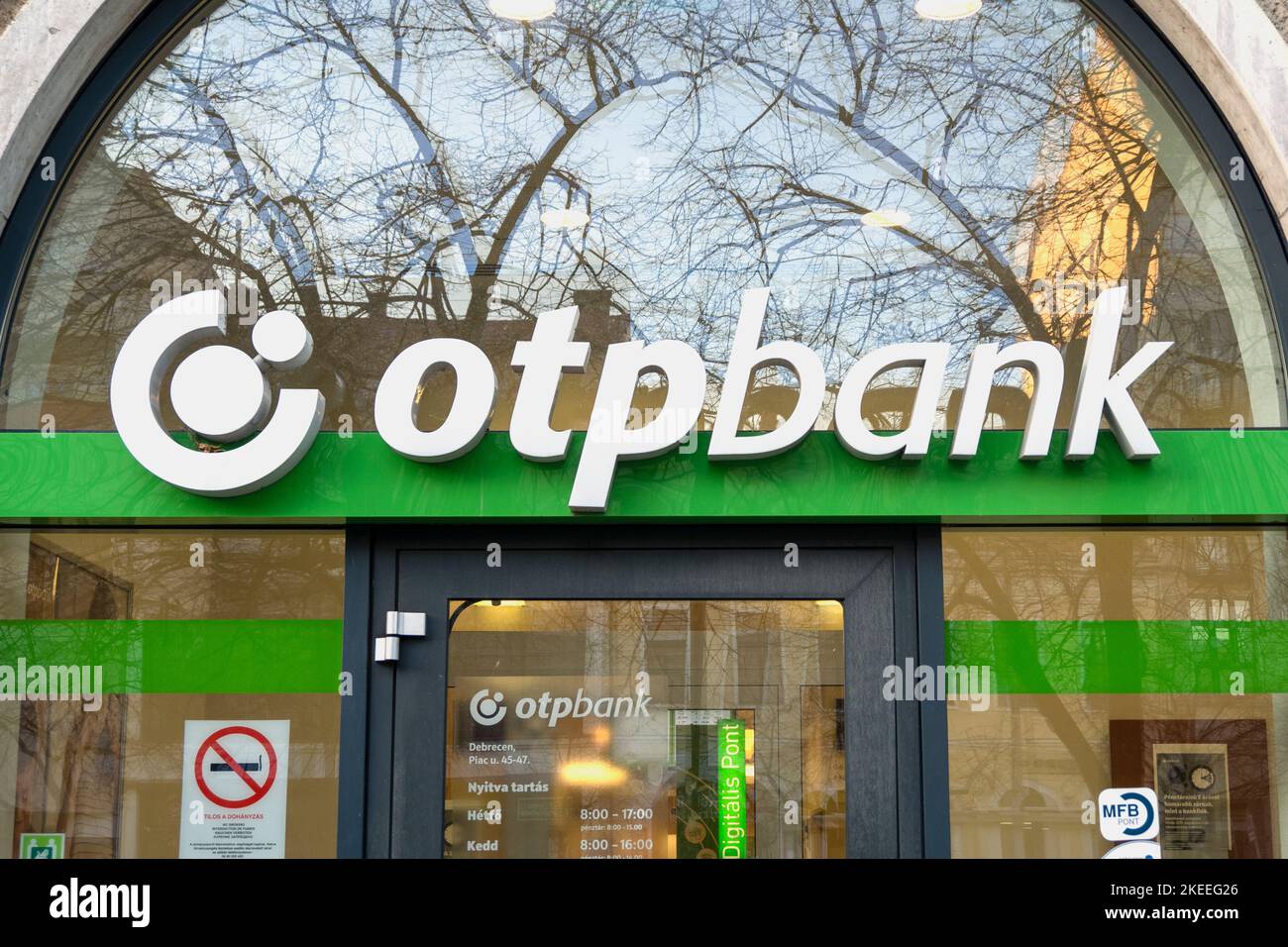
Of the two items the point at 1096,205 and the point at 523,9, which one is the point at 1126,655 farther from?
the point at 523,9

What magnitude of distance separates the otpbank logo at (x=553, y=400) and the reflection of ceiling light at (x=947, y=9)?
4.11 ft

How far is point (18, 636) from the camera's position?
18.4 feet

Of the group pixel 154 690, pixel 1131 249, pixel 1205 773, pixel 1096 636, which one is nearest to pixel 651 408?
pixel 1096 636

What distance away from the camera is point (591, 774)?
5.55 meters

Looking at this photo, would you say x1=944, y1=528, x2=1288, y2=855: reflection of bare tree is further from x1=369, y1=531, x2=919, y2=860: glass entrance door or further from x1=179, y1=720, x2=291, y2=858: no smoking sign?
x1=179, y1=720, x2=291, y2=858: no smoking sign

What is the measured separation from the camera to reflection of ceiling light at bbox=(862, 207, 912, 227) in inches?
228

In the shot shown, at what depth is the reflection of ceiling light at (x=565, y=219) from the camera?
229 inches

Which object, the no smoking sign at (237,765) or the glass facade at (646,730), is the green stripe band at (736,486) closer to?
the glass facade at (646,730)

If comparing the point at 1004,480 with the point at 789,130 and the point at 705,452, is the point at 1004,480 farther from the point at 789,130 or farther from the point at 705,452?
the point at 789,130

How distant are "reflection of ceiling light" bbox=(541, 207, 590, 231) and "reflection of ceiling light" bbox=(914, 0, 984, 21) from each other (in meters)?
1.43

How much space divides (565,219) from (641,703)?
172 cm

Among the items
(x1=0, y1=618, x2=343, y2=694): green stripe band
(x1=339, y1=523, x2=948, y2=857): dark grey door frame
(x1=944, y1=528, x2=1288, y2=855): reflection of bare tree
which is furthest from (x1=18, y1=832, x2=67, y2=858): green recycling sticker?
(x1=944, y1=528, x2=1288, y2=855): reflection of bare tree

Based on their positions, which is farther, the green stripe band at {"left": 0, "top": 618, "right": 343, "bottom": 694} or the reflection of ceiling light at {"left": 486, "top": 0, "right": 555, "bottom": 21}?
the reflection of ceiling light at {"left": 486, "top": 0, "right": 555, "bottom": 21}

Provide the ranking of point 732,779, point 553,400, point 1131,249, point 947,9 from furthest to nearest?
point 947,9 < point 1131,249 < point 732,779 < point 553,400
